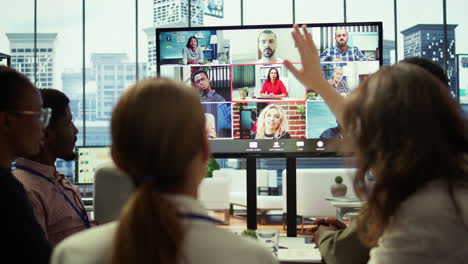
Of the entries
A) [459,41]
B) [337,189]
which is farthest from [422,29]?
[337,189]

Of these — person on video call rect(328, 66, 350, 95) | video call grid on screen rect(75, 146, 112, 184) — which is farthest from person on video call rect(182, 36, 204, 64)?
video call grid on screen rect(75, 146, 112, 184)

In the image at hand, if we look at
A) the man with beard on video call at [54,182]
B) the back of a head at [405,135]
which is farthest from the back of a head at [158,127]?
the man with beard on video call at [54,182]

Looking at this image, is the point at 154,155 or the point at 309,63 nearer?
the point at 154,155

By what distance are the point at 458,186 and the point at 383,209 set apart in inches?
6.1

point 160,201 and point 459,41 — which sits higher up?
point 459,41

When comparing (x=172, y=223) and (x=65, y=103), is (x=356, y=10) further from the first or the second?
(x=172, y=223)

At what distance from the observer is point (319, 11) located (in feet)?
33.8

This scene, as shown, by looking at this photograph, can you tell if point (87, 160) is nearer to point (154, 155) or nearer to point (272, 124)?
point (272, 124)

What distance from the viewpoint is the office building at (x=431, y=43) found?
31.1ft

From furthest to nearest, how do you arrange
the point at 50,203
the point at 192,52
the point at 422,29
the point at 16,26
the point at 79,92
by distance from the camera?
the point at 422,29 → the point at 16,26 → the point at 79,92 → the point at 192,52 → the point at 50,203

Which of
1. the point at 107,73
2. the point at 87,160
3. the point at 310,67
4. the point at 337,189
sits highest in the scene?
the point at 107,73

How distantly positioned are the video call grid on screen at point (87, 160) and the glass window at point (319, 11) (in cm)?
611

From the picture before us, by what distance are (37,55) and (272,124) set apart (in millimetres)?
7977

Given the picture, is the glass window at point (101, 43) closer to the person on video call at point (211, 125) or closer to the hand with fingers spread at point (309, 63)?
the person on video call at point (211, 125)
